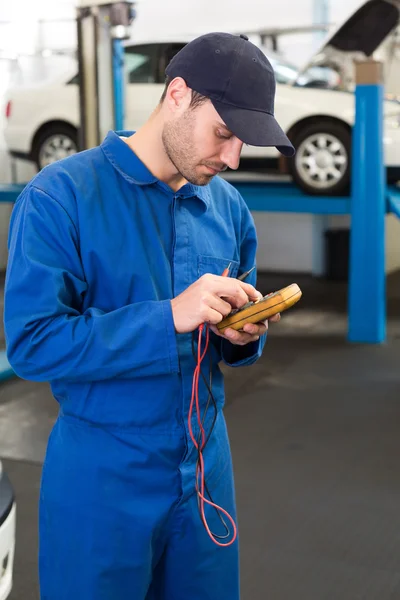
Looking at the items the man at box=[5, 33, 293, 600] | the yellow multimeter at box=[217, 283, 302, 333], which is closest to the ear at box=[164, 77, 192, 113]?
the man at box=[5, 33, 293, 600]

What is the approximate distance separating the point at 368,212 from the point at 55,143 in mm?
3515

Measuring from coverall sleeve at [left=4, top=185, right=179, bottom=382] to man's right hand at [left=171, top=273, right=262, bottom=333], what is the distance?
2 cm

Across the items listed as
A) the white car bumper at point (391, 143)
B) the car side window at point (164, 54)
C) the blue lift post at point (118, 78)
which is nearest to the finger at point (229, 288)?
the blue lift post at point (118, 78)

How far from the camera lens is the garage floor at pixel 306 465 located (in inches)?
125

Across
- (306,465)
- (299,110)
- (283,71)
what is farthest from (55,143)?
(306,465)

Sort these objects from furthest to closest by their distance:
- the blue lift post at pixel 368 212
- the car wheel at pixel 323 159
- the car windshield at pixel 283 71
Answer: the car windshield at pixel 283 71
the car wheel at pixel 323 159
the blue lift post at pixel 368 212

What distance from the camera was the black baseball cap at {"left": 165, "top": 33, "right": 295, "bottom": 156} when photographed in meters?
1.53

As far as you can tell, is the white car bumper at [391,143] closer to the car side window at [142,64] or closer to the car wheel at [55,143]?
the car side window at [142,64]

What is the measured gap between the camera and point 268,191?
797 cm

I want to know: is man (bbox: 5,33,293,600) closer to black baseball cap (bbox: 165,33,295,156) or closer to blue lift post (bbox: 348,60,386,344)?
black baseball cap (bbox: 165,33,295,156)

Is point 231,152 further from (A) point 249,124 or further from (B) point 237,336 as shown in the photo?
(B) point 237,336

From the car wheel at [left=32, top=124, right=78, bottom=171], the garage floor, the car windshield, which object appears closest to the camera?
the garage floor

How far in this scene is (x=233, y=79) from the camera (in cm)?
153

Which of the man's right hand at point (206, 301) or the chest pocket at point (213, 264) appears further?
the chest pocket at point (213, 264)
